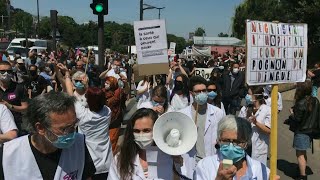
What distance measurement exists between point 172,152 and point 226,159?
0.43m

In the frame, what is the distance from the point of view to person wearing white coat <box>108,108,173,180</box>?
10.1 ft

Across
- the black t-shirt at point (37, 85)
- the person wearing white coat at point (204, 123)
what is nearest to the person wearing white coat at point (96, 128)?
the person wearing white coat at point (204, 123)

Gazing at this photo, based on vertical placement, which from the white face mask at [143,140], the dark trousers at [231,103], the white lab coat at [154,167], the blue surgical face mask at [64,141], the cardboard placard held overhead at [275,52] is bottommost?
the dark trousers at [231,103]

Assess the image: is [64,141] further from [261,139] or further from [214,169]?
[261,139]

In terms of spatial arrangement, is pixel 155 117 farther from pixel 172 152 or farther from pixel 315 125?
pixel 315 125

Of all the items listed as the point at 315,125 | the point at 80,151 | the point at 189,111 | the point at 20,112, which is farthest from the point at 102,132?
the point at 315,125

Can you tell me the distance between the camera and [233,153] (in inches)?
118

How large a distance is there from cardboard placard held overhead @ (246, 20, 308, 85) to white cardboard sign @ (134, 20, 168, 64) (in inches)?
164

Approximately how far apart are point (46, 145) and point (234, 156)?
3.93 feet

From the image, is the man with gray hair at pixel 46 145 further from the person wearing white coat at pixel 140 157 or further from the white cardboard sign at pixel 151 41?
the white cardboard sign at pixel 151 41

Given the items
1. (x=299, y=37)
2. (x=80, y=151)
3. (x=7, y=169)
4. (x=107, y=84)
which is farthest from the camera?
(x=107, y=84)

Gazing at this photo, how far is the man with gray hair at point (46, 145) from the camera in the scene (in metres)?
2.59

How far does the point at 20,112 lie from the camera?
6.24m

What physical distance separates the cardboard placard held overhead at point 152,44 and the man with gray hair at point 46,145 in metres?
5.30
